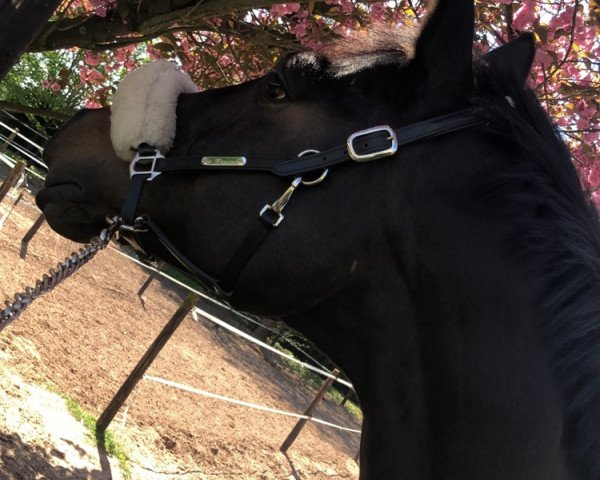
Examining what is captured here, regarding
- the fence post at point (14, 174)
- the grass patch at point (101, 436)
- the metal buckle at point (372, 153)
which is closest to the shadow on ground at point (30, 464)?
the grass patch at point (101, 436)

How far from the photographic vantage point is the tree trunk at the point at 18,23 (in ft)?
4.75

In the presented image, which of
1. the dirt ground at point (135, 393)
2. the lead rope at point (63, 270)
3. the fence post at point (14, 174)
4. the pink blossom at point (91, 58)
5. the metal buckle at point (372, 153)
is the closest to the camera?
the metal buckle at point (372, 153)

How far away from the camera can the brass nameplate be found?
165 centimetres

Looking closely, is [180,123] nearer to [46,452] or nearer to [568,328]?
[568,328]

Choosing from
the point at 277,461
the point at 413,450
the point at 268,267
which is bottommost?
the point at 277,461

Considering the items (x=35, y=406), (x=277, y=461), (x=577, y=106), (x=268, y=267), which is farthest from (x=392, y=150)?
(x=277, y=461)

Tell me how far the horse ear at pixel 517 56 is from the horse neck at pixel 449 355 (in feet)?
1.56

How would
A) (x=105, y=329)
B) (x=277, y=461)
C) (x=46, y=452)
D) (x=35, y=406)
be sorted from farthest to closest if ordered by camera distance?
(x=105, y=329)
(x=277, y=461)
(x=35, y=406)
(x=46, y=452)

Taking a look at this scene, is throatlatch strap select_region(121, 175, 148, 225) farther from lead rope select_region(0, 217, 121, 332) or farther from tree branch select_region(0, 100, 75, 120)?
tree branch select_region(0, 100, 75, 120)

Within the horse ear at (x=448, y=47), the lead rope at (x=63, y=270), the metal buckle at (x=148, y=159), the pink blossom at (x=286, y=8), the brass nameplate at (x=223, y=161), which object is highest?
the pink blossom at (x=286, y=8)

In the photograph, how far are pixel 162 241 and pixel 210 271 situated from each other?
0.17m

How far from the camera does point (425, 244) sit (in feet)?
5.20

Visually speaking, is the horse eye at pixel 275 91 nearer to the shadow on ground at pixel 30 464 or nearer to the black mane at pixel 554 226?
the black mane at pixel 554 226

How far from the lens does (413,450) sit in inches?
61.8
